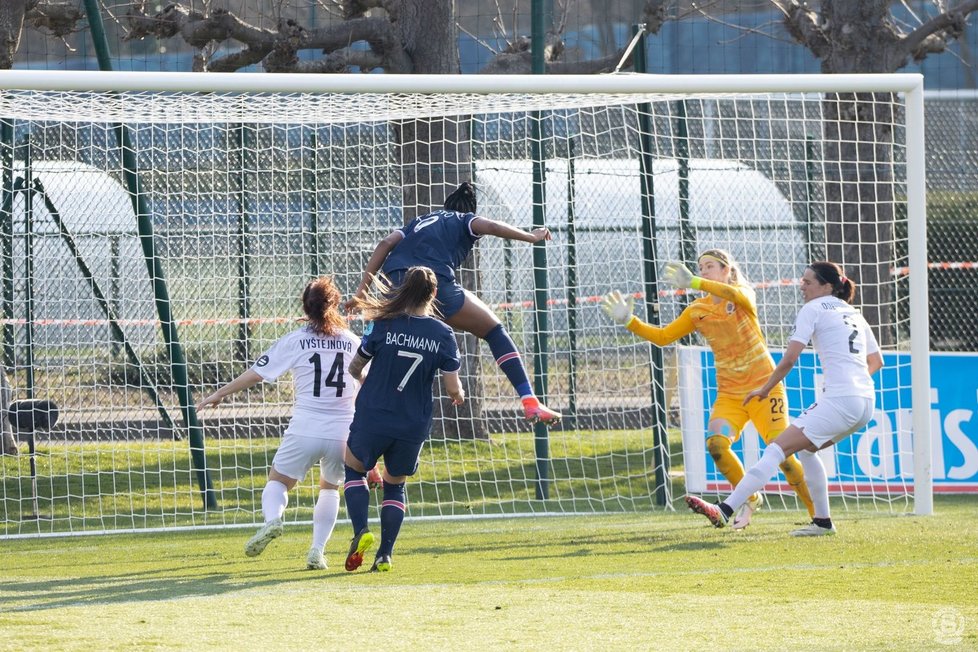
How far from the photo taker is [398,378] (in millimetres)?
6770

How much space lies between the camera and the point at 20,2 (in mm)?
11391

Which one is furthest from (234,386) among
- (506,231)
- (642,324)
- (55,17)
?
(55,17)

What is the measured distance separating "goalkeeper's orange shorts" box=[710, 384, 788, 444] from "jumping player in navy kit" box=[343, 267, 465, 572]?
2492 millimetres

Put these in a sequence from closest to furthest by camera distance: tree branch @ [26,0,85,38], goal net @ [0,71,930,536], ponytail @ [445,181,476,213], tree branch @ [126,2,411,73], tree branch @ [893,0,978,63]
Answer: ponytail @ [445,181,476,213], goal net @ [0,71,930,536], tree branch @ [126,2,411,73], tree branch @ [26,0,85,38], tree branch @ [893,0,978,63]

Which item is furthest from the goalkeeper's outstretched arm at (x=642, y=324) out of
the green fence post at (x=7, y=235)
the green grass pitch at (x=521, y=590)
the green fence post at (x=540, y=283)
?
the green fence post at (x=7, y=235)

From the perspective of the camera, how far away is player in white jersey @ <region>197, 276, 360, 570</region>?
23.5 ft

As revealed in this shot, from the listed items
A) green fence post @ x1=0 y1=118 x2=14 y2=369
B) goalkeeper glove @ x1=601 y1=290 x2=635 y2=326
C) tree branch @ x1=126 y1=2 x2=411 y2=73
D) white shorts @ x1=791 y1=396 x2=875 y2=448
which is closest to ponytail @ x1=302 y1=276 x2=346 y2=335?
goalkeeper glove @ x1=601 y1=290 x2=635 y2=326

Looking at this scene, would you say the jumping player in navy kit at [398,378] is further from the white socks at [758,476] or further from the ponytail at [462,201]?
the white socks at [758,476]

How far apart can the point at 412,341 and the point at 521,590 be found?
1.37m

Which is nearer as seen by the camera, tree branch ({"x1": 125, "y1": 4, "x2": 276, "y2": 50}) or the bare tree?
tree branch ({"x1": 125, "y1": 4, "x2": 276, "y2": 50})

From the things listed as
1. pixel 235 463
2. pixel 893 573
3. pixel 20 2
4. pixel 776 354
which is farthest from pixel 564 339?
pixel 893 573

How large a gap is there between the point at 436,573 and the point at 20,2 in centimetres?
707

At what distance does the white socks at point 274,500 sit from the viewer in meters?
7.02

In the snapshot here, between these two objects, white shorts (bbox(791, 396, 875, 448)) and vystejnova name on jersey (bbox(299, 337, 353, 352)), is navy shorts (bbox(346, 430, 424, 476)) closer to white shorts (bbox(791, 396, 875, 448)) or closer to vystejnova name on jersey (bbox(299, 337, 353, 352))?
vystejnova name on jersey (bbox(299, 337, 353, 352))
